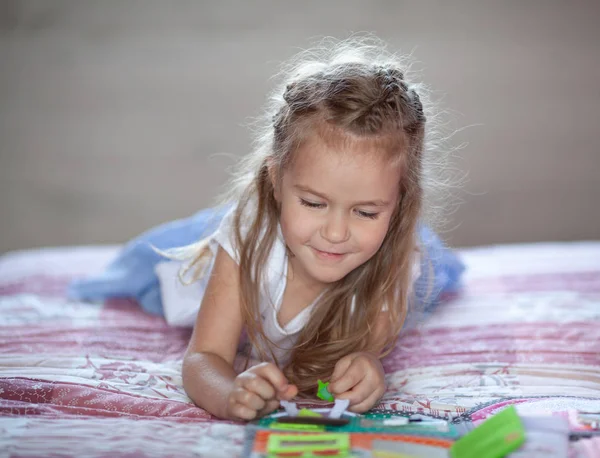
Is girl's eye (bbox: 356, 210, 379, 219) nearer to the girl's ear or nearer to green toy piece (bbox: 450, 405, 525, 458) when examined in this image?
the girl's ear

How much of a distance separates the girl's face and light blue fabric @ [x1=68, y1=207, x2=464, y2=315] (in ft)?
1.37

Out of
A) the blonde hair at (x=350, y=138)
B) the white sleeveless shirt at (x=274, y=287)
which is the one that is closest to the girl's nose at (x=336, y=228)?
the blonde hair at (x=350, y=138)

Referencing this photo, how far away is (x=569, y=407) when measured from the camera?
1167 mm

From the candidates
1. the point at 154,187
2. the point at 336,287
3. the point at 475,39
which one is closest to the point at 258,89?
the point at 154,187

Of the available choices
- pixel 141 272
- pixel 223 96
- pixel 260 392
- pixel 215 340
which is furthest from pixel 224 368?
pixel 223 96

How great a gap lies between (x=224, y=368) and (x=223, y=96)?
1.93 metres

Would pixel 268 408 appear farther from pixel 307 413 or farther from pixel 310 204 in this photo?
pixel 310 204

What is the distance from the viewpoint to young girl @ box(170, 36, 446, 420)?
1.15m

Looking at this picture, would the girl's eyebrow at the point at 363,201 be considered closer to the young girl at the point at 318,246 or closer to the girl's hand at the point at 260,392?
the young girl at the point at 318,246

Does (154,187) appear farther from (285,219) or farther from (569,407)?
(569,407)

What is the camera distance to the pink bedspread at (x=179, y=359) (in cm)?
107

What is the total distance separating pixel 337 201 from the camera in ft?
3.76

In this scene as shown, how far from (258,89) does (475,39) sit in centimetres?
82

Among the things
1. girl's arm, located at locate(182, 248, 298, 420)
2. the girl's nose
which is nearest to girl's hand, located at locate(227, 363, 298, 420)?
girl's arm, located at locate(182, 248, 298, 420)
